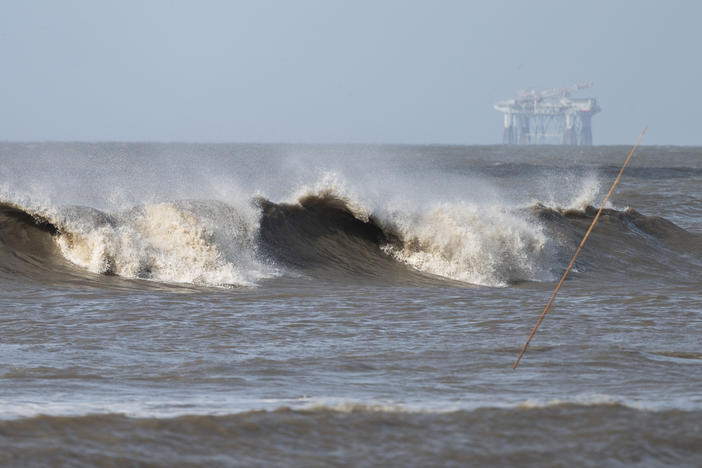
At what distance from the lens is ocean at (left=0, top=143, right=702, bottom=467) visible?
4.53m

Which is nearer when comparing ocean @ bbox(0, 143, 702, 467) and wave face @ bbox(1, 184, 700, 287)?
ocean @ bbox(0, 143, 702, 467)

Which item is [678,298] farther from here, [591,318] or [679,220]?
[679,220]

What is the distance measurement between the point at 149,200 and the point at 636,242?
8.88 meters

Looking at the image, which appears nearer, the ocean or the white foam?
the ocean

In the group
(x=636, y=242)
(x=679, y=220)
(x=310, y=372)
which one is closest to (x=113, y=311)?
(x=310, y=372)

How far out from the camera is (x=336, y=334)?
26.2 ft

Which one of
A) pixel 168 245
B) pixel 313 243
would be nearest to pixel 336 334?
pixel 168 245

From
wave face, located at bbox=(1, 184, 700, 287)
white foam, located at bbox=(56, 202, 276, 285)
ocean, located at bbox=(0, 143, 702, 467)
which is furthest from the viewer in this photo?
wave face, located at bbox=(1, 184, 700, 287)

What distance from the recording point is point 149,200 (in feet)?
45.1

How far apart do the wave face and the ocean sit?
37 millimetres

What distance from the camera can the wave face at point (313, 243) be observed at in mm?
11812

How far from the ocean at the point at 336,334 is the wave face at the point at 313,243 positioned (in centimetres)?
4

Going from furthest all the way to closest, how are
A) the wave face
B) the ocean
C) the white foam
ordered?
1. the wave face
2. the white foam
3. the ocean

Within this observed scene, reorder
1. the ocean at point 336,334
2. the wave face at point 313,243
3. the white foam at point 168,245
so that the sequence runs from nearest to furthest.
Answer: the ocean at point 336,334 < the white foam at point 168,245 < the wave face at point 313,243
